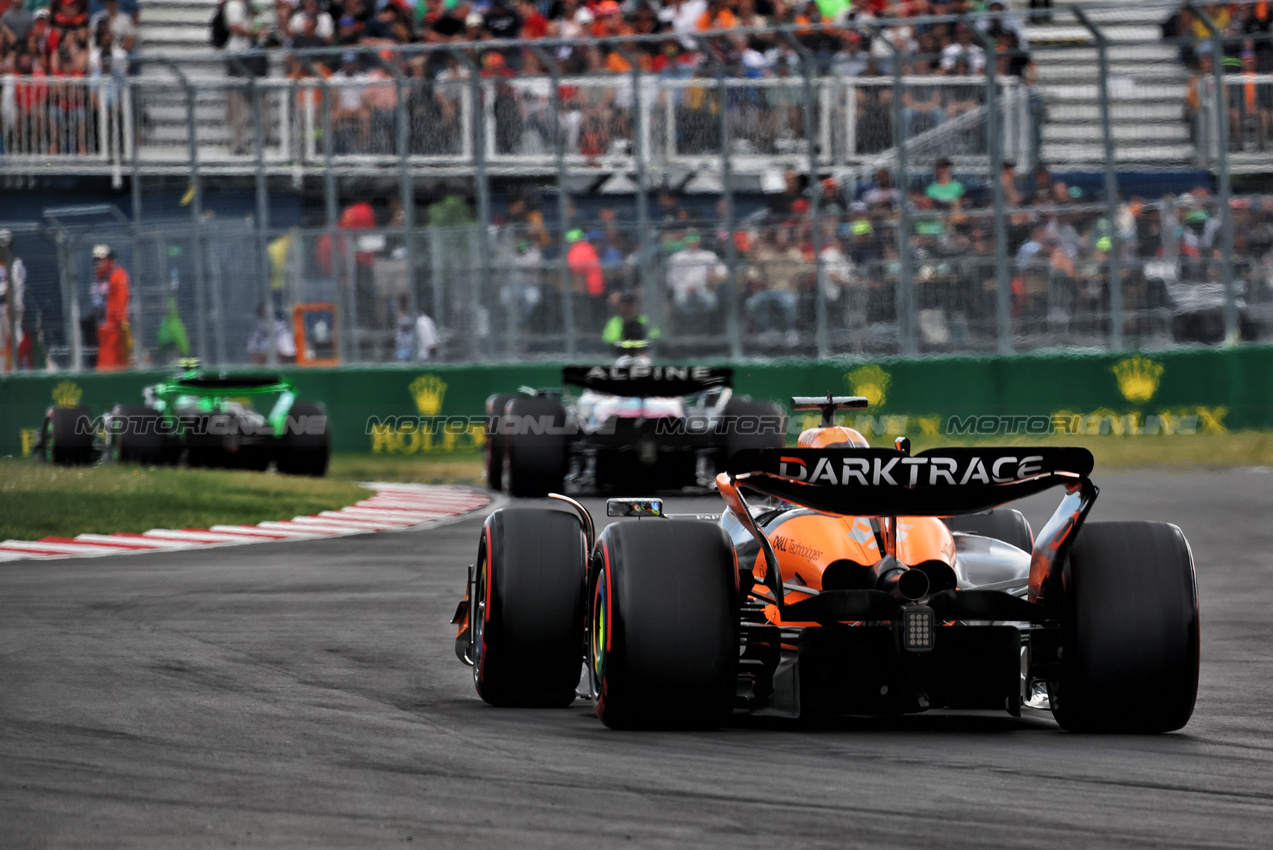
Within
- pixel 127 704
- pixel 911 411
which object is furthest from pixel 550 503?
pixel 127 704

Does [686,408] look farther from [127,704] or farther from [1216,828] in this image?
[1216,828]

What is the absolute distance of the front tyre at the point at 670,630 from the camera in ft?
18.4

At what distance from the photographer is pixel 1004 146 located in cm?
1997

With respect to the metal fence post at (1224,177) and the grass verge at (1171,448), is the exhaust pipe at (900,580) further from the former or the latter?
the metal fence post at (1224,177)

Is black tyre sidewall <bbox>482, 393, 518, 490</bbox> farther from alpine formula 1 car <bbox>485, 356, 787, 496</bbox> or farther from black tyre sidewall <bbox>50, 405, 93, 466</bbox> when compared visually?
black tyre sidewall <bbox>50, 405, 93, 466</bbox>

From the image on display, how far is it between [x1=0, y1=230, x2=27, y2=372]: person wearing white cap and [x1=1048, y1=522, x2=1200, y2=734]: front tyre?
59.6 feet

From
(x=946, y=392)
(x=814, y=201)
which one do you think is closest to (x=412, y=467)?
(x=814, y=201)

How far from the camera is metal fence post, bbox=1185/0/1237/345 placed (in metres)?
19.2

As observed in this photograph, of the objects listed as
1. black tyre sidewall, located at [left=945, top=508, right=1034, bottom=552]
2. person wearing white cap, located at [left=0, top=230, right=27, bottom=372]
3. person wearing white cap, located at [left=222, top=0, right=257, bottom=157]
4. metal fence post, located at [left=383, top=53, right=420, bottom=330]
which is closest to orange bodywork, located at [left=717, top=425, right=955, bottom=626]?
black tyre sidewall, located at [left=945, top=508, right=1034, bottom=552]

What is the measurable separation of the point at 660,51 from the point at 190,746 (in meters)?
16.0

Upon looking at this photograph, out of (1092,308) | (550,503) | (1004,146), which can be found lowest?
(550,503)

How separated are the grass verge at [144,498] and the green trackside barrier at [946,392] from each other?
3106 mm

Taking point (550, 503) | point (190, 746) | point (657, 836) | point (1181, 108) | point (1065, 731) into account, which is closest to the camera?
point (657, 836)

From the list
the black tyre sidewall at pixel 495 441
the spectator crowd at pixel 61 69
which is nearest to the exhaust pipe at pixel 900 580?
the black tyre sidewall at pixel 495 441
